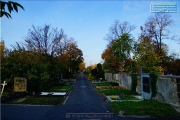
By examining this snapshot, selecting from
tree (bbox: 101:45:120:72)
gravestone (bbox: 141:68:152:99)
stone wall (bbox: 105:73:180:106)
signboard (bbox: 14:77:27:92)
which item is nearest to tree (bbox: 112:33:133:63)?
tree (bbox: 101:45:120:72)

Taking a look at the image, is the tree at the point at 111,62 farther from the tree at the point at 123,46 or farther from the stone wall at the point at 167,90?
the stone wall at the point at 167,90

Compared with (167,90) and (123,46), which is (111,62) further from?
(167,90)

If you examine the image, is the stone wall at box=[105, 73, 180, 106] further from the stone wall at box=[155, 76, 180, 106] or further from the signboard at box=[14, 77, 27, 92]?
the signboard at box=[14, 77, 27, 92]

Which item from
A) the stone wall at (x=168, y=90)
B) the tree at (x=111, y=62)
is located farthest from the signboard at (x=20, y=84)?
the tree at (x=111, y=62)

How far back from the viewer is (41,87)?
28.4 m

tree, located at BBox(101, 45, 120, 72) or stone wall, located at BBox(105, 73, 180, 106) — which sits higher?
tree, located at BBox(101, 45, 120, 72)

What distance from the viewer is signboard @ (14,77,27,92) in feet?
83.2

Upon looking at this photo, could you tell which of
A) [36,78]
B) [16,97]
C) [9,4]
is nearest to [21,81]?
[36,78]

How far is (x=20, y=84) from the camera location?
26.2 m

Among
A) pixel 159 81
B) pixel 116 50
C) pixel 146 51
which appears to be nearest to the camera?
pixel 159 81

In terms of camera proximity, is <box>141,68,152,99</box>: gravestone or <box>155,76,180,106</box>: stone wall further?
<box>141,68,152,99</box>: gravestone

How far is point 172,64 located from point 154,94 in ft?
112

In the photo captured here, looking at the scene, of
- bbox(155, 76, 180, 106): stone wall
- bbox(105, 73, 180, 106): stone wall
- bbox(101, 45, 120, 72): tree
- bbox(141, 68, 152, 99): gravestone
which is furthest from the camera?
bbox(101, 45, 120, 72): tree

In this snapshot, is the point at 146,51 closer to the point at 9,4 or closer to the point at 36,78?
the point at 36,78
